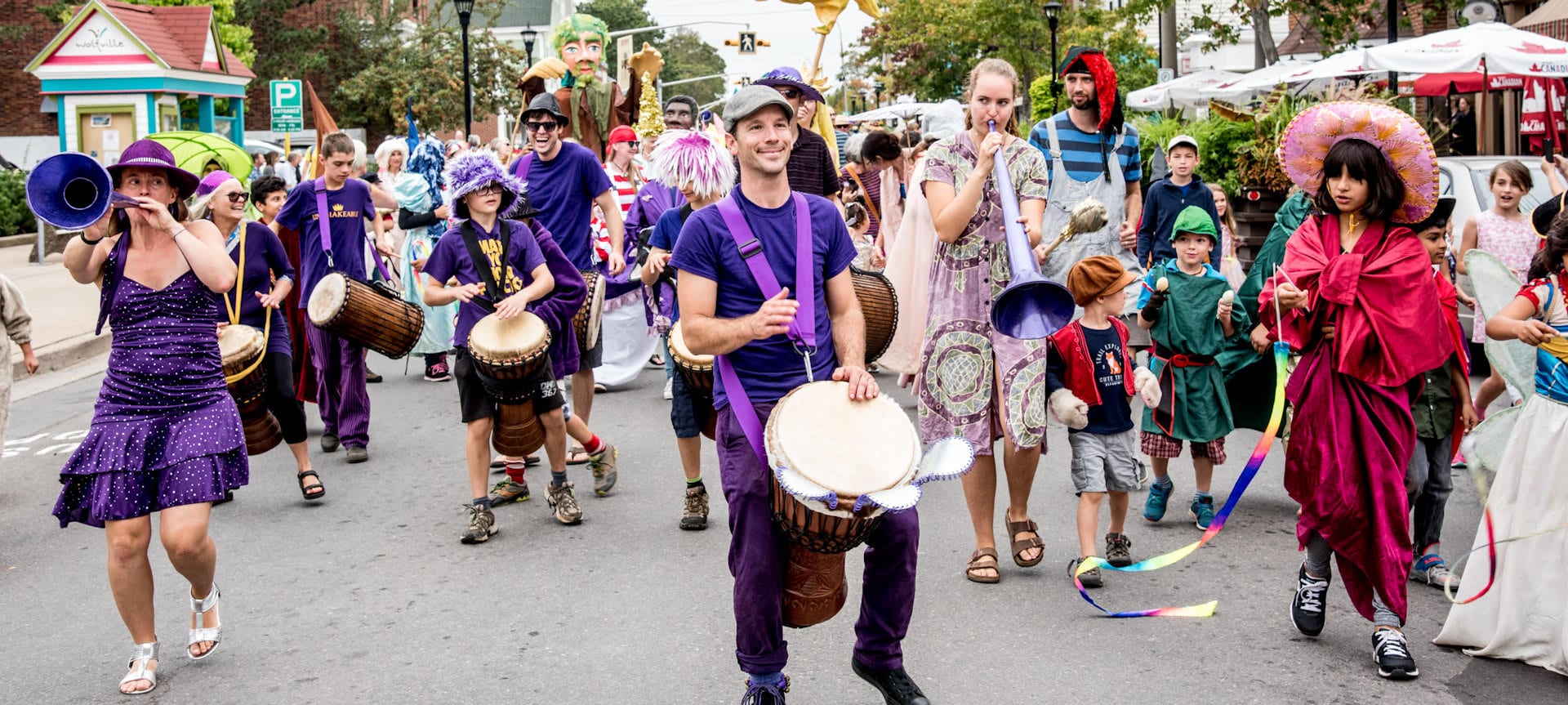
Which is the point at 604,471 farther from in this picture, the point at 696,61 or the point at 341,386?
the point at 696,61

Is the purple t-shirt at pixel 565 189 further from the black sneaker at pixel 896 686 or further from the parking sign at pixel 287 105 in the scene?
the parking sign at pixel 287 105

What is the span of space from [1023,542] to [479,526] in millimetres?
2547

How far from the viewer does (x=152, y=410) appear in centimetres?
500

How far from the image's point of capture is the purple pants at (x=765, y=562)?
4.13 metres

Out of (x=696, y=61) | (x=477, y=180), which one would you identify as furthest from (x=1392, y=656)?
(x=696, y=61)

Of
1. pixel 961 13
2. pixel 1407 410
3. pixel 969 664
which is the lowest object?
pixel 969 664

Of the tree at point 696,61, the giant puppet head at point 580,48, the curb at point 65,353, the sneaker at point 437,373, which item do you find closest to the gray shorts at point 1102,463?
the giant puppet head at point 580,48

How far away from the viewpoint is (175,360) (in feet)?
16.5

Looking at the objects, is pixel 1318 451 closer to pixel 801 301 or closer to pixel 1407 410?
pixel 1407 410

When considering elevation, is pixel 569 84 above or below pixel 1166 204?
above

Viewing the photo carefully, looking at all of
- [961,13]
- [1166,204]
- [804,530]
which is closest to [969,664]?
[804,530]

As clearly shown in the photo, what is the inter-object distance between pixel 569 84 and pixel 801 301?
27.0ft

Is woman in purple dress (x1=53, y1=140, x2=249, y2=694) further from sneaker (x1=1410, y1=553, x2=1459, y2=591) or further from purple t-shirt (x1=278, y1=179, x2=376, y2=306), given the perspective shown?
sneaker (x1=1410, y1=553, x2=1459, y2=591)

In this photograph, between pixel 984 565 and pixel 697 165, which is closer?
pixel 984 565
